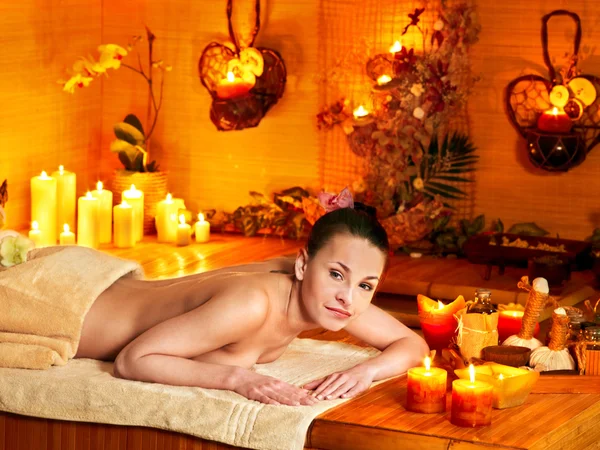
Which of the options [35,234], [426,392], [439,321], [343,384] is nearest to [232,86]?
[35,234]

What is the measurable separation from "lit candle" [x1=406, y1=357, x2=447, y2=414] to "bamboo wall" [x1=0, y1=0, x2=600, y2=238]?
2.35 meters

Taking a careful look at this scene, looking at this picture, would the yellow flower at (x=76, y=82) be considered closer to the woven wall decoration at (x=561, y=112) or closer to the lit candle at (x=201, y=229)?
the lit candle at (x=201, y=229)

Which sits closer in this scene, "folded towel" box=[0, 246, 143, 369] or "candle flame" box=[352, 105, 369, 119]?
"folded towel" box=[0, 246, 143, 369]

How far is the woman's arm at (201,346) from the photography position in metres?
2.86

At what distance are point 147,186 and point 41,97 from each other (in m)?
0.58

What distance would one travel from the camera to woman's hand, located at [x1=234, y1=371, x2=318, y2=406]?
2777 millimetres

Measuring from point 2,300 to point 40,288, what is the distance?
10 cm

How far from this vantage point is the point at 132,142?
5.36 meters

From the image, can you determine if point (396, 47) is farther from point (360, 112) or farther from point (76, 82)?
point (76, 82)

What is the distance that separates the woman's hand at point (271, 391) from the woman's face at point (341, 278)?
204mm

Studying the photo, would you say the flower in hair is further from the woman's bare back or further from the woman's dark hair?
the woman's bare back

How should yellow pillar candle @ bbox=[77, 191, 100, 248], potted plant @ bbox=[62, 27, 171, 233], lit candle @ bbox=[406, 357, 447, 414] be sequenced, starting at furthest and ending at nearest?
potted plant @ bbox=[62, 27, 171, 233], yellow pillar candle @ bbox=[77, 191, 100, 248], lit candle @ bbox=[406, 357, 447, 414]

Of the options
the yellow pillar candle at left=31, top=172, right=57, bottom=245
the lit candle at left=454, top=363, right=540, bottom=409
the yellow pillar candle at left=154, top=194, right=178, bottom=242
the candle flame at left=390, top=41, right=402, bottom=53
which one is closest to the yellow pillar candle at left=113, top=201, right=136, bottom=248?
the yellow pillar candle at left=154, top=194, right=178, bottom=242

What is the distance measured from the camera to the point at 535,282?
3168 millimetres
